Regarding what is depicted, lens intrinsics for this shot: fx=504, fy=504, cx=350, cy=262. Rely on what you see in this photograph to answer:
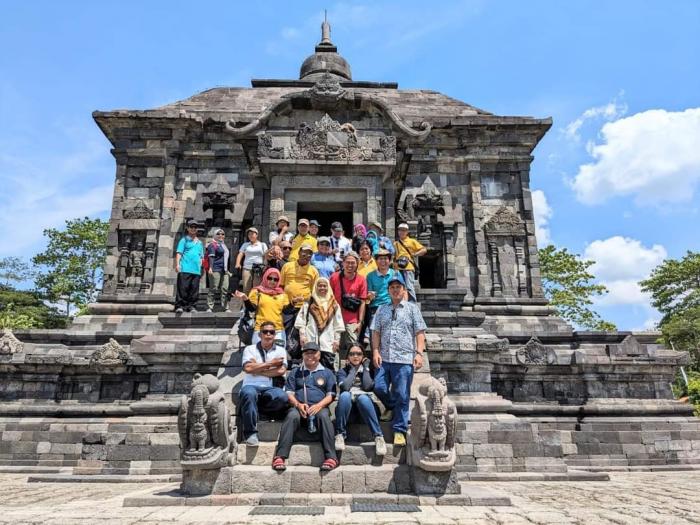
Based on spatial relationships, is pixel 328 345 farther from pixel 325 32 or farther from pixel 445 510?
pixel 325 32

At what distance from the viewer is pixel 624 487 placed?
7617 mm

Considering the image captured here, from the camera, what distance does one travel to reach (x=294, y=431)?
6234mm

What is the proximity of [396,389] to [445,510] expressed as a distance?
1667mm

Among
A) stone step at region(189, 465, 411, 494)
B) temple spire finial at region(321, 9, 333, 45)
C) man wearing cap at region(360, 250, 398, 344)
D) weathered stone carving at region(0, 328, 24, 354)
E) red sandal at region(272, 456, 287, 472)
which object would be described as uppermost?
temple spire finial at region(321, 9, 333, 45)

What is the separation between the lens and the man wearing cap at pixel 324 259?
9.26 metres

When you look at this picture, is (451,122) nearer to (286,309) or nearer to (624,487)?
(286,309)

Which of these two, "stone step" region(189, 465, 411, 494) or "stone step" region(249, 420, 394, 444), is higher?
"stone step" region(249, 420, 394, 444)

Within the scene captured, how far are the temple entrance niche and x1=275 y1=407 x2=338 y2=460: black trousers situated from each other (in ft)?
26.4

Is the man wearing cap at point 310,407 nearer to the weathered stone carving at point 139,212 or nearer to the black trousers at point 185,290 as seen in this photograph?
the black trousers at point 185,290

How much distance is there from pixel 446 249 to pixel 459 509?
1250 centimetres

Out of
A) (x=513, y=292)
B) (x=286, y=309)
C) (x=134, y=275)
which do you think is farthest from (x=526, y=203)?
(x=134, y=275)

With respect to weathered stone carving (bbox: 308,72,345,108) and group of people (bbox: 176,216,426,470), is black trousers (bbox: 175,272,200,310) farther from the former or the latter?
weathered stone carving (bbox: 308,72,345,108)

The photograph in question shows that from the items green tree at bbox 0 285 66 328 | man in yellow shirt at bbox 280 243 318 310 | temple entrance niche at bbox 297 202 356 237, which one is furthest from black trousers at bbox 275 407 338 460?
green tree at bbox 0 285 66 328

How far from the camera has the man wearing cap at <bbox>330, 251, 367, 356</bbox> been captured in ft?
26.9
